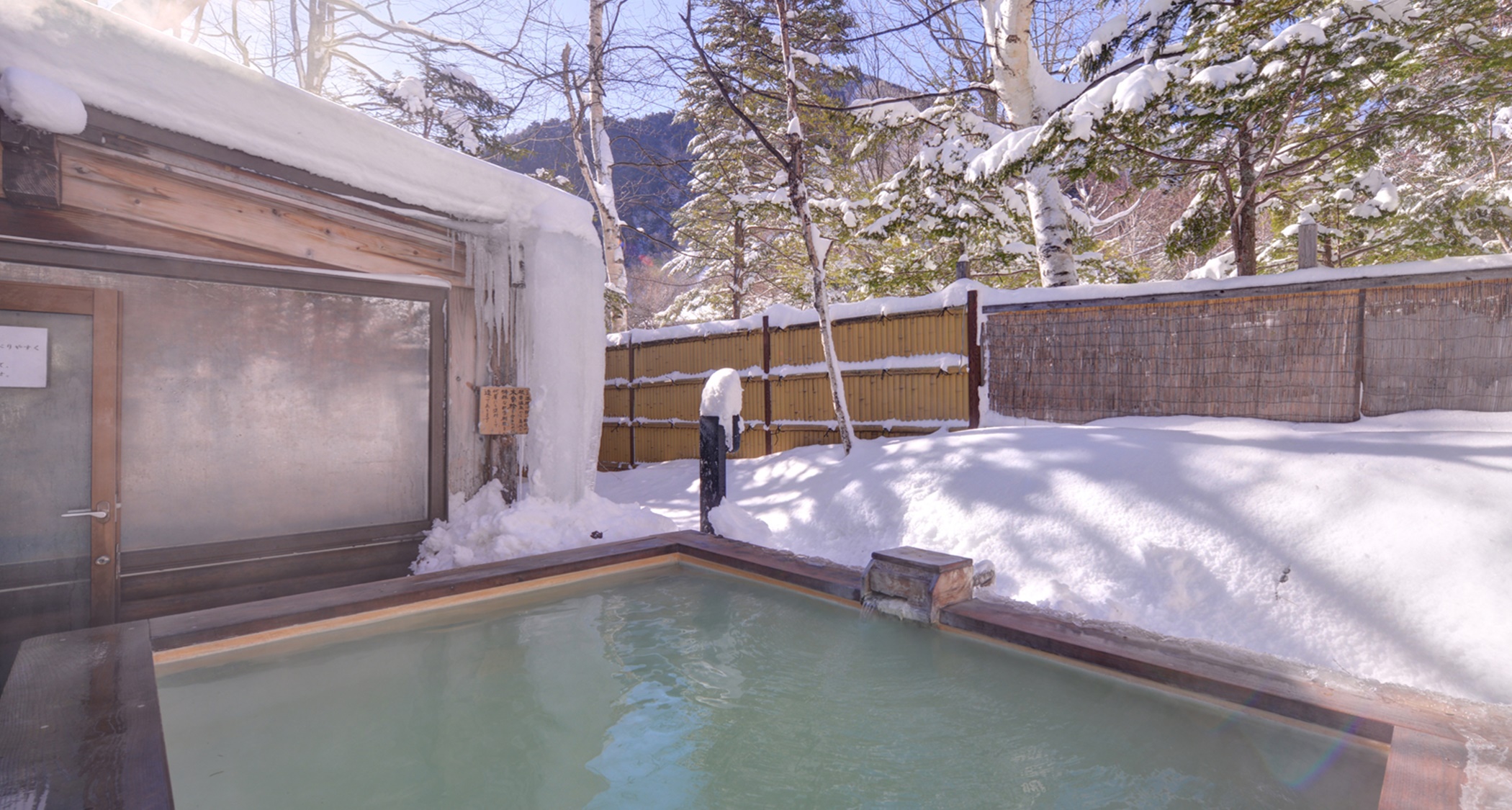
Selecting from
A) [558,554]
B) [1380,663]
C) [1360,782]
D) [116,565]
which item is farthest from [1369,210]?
[116,565]

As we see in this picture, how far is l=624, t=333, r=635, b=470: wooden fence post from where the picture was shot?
1049 cm

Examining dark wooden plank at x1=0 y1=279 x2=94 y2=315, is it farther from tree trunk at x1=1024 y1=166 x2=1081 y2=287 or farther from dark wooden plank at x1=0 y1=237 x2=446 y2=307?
tree trunk at x1=1024 y1=166 x2=1081 y2=287

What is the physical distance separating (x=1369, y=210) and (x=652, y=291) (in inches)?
1072

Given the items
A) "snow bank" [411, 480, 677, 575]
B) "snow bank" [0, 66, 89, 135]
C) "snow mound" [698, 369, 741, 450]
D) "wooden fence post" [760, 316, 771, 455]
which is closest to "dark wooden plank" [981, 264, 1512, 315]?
"wooden fence post" [760, 316, 771, 455]

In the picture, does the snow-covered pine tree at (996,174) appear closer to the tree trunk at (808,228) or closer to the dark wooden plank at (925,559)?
the tree trunk at (808,228)

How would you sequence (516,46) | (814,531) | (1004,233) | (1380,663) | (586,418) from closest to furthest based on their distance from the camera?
1. (1380,663)
2. (586,418)
3. (814,531)
4. (1004,233)
5. (516,46)

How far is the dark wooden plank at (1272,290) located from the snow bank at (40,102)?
629 centimetres

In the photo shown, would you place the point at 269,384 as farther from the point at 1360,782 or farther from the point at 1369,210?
the point at 1369,210

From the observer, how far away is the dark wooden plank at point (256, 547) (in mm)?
3609

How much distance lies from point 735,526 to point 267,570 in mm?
2840

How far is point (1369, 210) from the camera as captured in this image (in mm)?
8234

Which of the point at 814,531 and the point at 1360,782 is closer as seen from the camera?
the point at 1360,782

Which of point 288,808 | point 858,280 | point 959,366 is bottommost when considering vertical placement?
point 288,808

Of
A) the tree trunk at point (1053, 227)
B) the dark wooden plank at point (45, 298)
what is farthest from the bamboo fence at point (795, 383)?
the dark wooden plank at point (45, 298)
